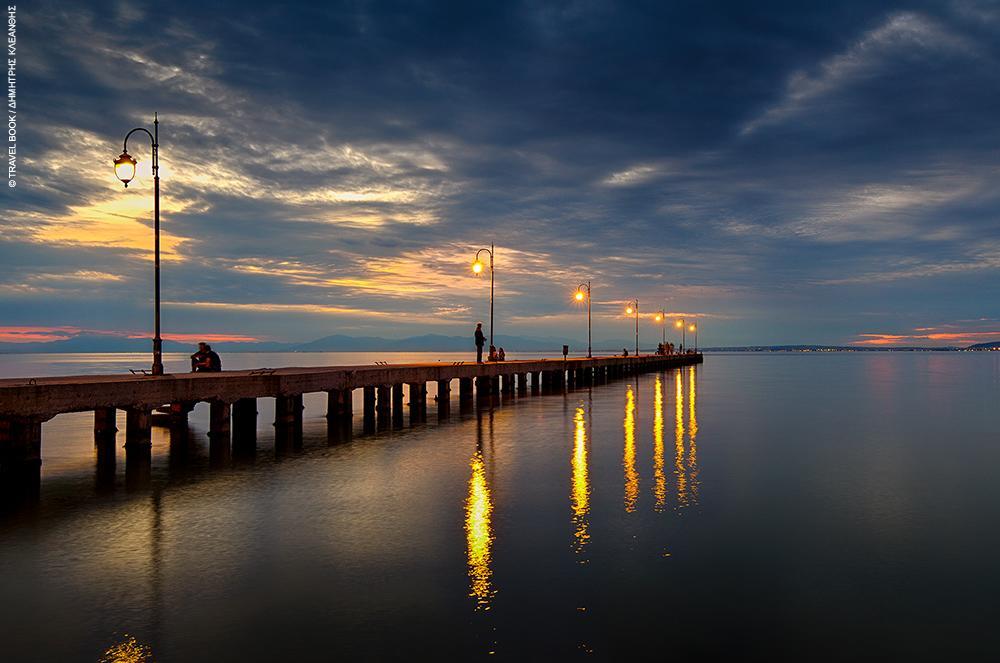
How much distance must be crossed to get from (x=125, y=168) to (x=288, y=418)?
1028 cm

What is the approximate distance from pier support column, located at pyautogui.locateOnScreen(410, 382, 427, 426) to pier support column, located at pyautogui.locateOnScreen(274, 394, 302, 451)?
18.6 ft

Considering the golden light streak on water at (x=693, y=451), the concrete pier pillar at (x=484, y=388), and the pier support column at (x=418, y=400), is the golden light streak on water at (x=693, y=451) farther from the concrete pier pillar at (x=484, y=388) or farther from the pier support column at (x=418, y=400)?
the concrete pier pillar at (x=484, y=388)

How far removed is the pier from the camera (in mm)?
15844

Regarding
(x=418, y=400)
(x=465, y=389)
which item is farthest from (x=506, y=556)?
(x=465, y=389)

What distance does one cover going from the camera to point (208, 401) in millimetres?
21797

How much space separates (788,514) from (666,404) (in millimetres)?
28275

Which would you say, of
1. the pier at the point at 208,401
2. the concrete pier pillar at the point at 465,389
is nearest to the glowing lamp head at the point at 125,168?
the pier at the point at 208,401

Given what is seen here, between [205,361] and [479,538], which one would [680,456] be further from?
[205,361]

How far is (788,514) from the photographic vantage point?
1334 cm

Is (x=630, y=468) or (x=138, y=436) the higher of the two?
(x=138, y=436)

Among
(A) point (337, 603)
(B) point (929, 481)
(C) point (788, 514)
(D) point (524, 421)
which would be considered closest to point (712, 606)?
(A) point (337, 603)

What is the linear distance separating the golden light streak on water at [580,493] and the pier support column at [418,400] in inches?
337

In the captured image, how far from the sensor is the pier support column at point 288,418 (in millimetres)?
24656

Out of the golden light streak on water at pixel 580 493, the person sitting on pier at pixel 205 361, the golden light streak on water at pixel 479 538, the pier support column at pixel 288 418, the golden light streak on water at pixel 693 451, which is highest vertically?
the person sitting on pier at pixel 205 361
